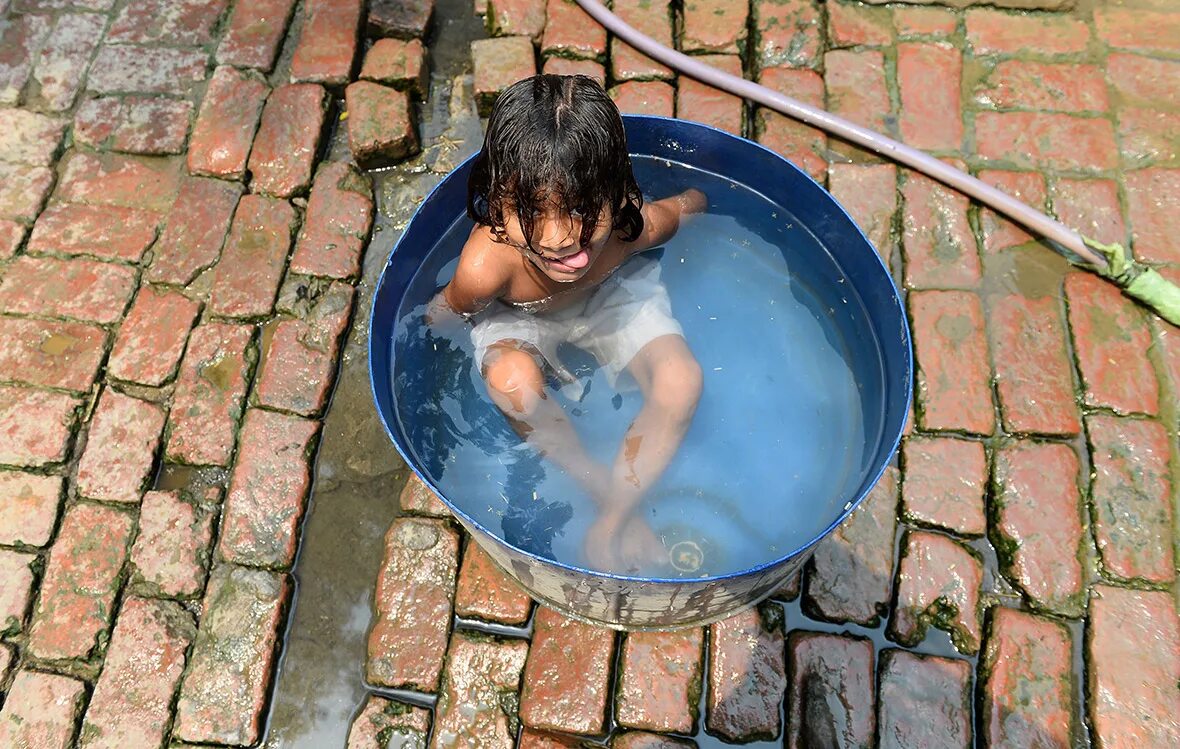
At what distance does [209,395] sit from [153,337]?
9.6 inches

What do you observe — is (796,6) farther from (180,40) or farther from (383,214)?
(180,40)

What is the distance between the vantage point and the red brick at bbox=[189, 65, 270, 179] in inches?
99.1

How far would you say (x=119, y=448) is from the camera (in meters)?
2.16

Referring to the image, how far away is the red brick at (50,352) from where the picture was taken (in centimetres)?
225

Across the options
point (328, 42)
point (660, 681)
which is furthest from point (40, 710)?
point (328, 42)

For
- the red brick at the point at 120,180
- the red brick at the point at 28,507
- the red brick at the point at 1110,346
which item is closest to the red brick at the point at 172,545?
the red brick at the point at 28,507

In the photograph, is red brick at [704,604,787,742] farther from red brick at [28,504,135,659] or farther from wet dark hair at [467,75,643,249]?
red brick at [28,504,135,659]

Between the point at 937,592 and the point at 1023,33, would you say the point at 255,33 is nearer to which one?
the point at 1023,33

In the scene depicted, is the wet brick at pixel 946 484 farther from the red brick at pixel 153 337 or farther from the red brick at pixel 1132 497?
the red brick at pixel 153 337

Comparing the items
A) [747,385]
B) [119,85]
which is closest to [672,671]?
[747,385]

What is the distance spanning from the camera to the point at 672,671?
1.92 metres

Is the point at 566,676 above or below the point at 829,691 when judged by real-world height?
below

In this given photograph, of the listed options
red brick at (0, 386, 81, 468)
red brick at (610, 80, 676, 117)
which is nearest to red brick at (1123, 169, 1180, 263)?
red brick at (610, 80, 676, 117)

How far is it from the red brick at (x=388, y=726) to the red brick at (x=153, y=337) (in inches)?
39.9
